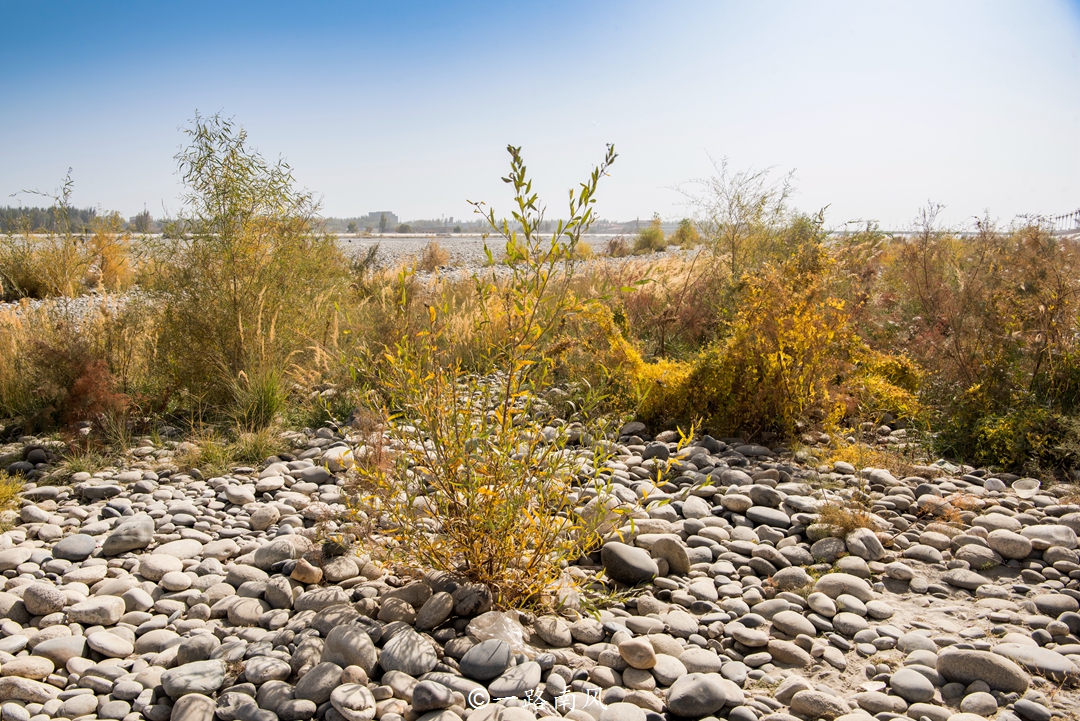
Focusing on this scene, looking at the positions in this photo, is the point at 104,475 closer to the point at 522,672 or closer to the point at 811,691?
the point at 522,672

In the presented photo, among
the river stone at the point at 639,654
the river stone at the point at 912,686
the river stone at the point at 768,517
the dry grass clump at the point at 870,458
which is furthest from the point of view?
the dry grass clump at the point at 870,458

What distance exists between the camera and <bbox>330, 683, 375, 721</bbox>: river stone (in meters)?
2.33

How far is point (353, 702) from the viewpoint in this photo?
2365 mm

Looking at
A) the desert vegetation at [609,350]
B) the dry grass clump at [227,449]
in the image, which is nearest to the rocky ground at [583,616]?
the dry grass clump at [227,449]

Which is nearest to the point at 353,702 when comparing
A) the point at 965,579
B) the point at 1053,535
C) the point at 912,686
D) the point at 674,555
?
the point at 674,555

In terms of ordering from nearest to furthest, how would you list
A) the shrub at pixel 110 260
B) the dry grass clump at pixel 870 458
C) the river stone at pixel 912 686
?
the river stone at pixel 912 686 < the dry grass clump at pixel 870 458 < the shrub at pixel 110 260

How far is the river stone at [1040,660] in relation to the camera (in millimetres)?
2625

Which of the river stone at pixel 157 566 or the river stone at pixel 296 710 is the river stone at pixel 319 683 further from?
the river stone at pixel 157 566

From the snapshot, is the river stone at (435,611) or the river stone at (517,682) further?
the river stone at (435,611)

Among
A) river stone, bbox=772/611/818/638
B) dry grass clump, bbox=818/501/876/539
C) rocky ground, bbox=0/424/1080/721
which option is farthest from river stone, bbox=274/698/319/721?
dry grass clump, bbox=818/501/876/539

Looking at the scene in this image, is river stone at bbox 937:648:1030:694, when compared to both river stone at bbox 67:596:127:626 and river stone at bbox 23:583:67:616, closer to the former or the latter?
river stone at bbox 67:596:127:626

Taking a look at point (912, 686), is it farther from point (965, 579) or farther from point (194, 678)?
point (194, 678)

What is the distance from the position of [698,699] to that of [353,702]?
1.20 meters

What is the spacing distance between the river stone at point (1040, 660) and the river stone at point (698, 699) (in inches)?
47.7
